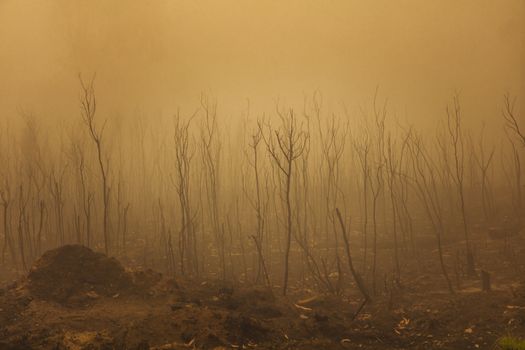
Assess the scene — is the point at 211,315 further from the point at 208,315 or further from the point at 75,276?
the point at 75,276

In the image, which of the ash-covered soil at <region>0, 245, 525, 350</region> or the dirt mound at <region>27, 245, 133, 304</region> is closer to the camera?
the ash-covered soil at <region>0, 245, 525, 350</region>

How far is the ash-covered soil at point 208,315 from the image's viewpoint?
307cm

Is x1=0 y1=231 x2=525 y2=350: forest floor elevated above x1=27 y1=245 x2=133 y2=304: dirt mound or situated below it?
below

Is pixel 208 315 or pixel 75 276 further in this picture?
pixel 75 276

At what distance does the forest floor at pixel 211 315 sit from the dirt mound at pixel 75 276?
10mm

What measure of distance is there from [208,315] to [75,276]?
185 cm

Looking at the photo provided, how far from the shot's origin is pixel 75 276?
427cm

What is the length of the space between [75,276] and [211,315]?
6.13 feet

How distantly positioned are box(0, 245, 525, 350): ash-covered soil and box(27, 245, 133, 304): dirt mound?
1cm

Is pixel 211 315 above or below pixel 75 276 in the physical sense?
below

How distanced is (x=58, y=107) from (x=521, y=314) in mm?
17079

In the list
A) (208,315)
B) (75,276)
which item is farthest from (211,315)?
(75,276)

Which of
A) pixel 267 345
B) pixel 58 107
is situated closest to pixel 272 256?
pixel 267 345

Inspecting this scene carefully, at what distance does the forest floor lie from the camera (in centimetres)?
308
